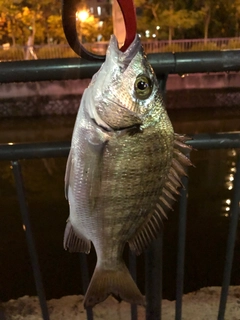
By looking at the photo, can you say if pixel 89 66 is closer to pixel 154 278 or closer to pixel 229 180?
pixel 154 278

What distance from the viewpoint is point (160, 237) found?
182 centimetres

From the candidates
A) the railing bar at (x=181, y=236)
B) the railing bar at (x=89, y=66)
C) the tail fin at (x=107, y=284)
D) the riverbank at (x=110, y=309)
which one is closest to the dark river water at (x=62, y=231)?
the riverbank at (x=110, y=309)

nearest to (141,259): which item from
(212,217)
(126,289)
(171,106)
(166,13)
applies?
(212,217)

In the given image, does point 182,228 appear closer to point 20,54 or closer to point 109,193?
point 109,193

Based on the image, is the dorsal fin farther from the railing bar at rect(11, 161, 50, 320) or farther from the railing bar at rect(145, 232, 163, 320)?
the railing bar at rect(11, 161, 50, 320)

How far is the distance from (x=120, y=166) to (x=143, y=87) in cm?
29

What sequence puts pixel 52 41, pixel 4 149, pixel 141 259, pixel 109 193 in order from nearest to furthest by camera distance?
pixel 109 193 < pixel 4 149 < pixel 141 259 < pixel 52 41

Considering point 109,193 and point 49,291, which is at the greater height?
point 109,193

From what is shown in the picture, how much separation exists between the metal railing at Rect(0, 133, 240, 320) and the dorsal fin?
324 mm

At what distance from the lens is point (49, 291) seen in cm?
552

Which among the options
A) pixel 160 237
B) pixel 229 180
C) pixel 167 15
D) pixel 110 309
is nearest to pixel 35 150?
pixel 160 237

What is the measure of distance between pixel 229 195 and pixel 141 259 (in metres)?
3.26

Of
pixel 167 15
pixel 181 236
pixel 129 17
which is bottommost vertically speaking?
pixel 181 236

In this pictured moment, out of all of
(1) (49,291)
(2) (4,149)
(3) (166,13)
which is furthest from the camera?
(3) (166,13)
